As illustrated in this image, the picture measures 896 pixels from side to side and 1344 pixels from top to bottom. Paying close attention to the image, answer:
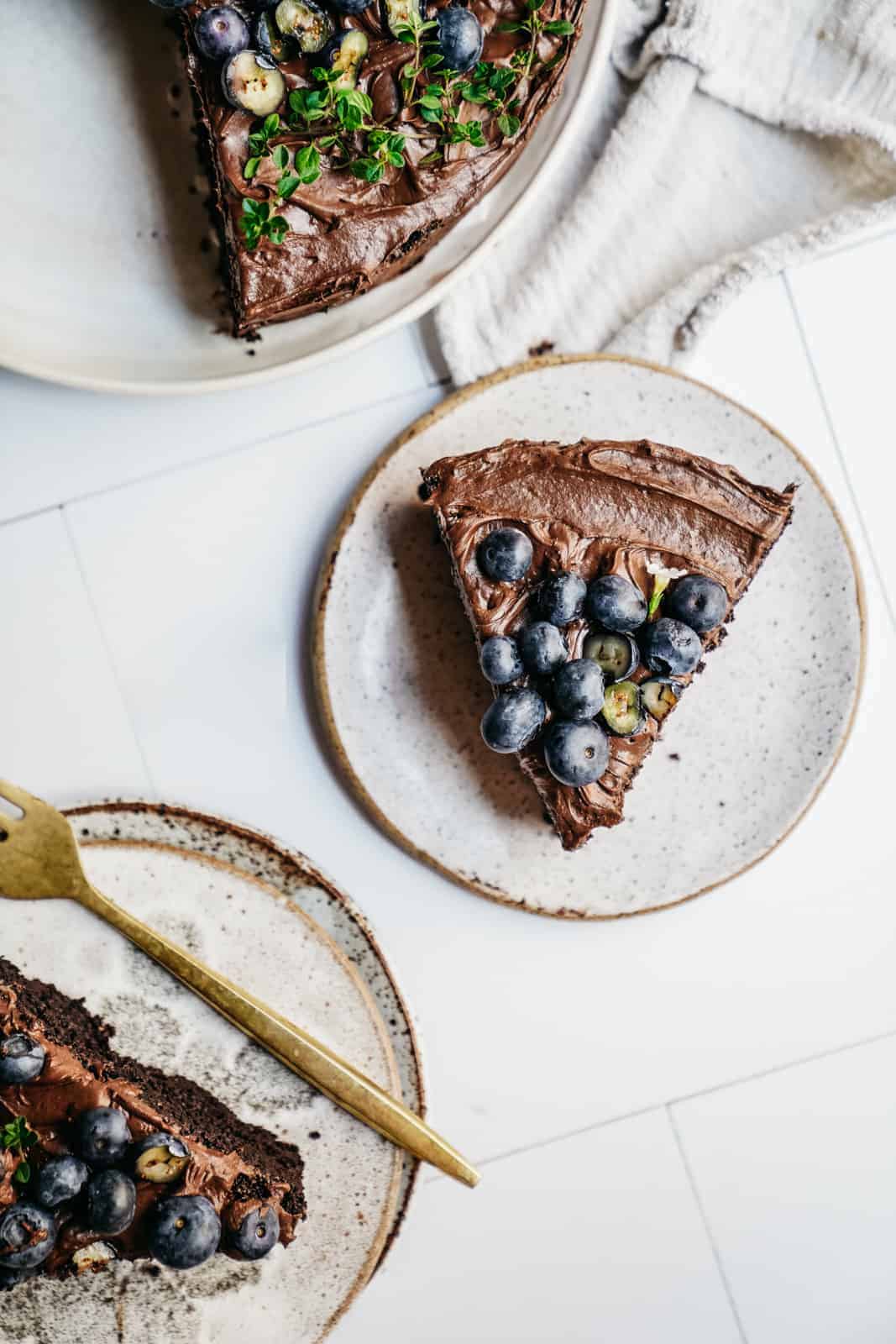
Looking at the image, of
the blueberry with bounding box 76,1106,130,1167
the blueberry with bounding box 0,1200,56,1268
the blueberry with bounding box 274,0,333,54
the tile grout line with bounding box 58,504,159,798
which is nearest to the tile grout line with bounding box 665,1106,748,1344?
the blueberry with bounding box 76,1106,130,1167

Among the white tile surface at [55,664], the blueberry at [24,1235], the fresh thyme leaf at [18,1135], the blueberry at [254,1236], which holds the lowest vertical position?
the blueberry at [254,1236]

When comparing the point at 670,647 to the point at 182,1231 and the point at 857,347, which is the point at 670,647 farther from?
the point at 182,1231

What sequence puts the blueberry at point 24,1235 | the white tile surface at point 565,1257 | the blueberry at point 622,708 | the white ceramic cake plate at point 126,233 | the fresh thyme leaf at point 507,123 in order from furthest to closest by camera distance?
the white tile surface at point 565,1257 → the white ceramic cake plate at point 126,233 → the blueberry at point 622,708 → the fresh thyme leaf at point 507,123 → the blueberry at point 24,1235

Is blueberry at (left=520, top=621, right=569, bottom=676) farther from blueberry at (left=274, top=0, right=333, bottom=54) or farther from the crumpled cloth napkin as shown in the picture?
blueberry at (left=274, top=0, right=333, bottom=54)

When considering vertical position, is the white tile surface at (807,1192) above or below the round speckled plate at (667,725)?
below

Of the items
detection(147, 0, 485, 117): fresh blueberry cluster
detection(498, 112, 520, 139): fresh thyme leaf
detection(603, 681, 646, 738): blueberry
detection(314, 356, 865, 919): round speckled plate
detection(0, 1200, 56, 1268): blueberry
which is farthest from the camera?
detection(314, 356, 865, 919): round speckled plate

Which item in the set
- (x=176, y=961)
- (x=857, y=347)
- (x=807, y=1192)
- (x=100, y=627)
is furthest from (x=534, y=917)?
(x=857, y=347)

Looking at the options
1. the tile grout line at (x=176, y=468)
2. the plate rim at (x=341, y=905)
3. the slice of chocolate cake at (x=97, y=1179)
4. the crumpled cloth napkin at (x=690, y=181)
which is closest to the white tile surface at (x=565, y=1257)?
the plate rim at (x=341, y=905)

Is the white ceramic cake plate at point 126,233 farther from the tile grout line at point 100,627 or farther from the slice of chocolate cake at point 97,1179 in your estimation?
the slice of chocolate cake at point 97,1179
